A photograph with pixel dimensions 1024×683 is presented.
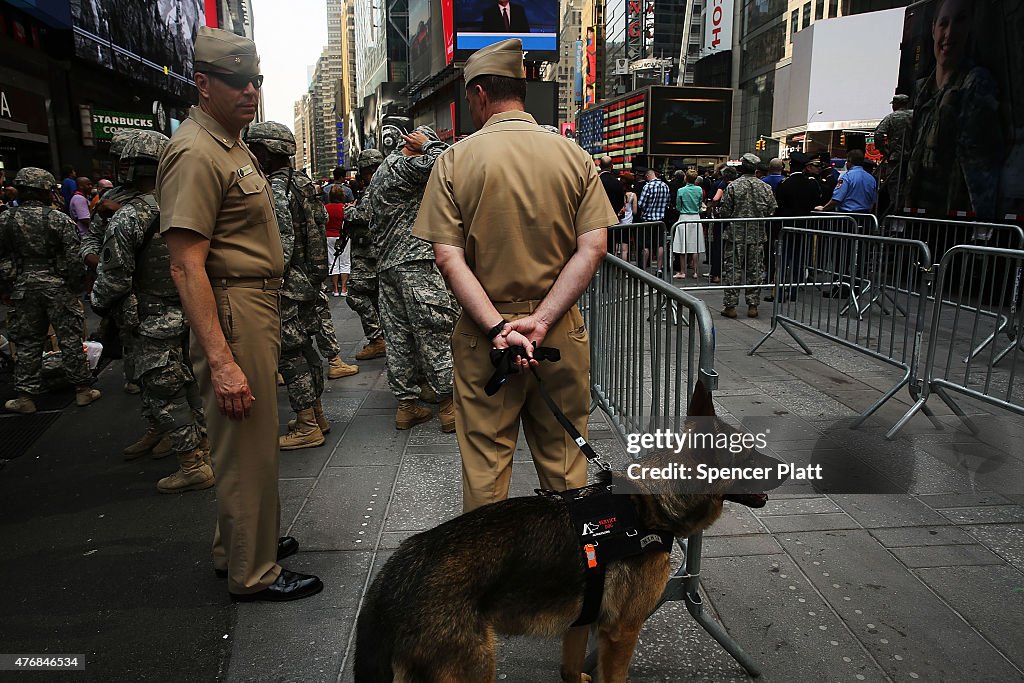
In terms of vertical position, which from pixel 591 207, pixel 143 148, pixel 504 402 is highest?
pixel 143 148

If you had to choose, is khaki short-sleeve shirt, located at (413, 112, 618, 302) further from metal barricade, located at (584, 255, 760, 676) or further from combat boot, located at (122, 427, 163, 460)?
combat boot, located at (122, 427, 163, 460)

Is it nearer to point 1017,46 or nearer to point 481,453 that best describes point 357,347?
point 481,453

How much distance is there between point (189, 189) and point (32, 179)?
446 cm

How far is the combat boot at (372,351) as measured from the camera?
809 cm

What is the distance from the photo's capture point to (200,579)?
343cm

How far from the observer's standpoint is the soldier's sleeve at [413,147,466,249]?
8.65 ft

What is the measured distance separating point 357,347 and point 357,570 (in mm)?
5440

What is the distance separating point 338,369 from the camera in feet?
24.1

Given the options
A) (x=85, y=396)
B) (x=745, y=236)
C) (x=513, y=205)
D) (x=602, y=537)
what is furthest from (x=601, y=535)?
(x=745, y=236)

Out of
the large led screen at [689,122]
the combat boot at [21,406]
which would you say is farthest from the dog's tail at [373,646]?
the large led screen at [689,122]

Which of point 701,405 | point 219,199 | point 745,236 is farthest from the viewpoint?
point 745,236

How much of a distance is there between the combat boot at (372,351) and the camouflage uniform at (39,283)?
2.69m

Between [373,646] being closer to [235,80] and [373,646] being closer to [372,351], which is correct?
[235,80]

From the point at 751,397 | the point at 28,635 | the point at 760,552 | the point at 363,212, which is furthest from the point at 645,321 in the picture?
the point at 363,212
